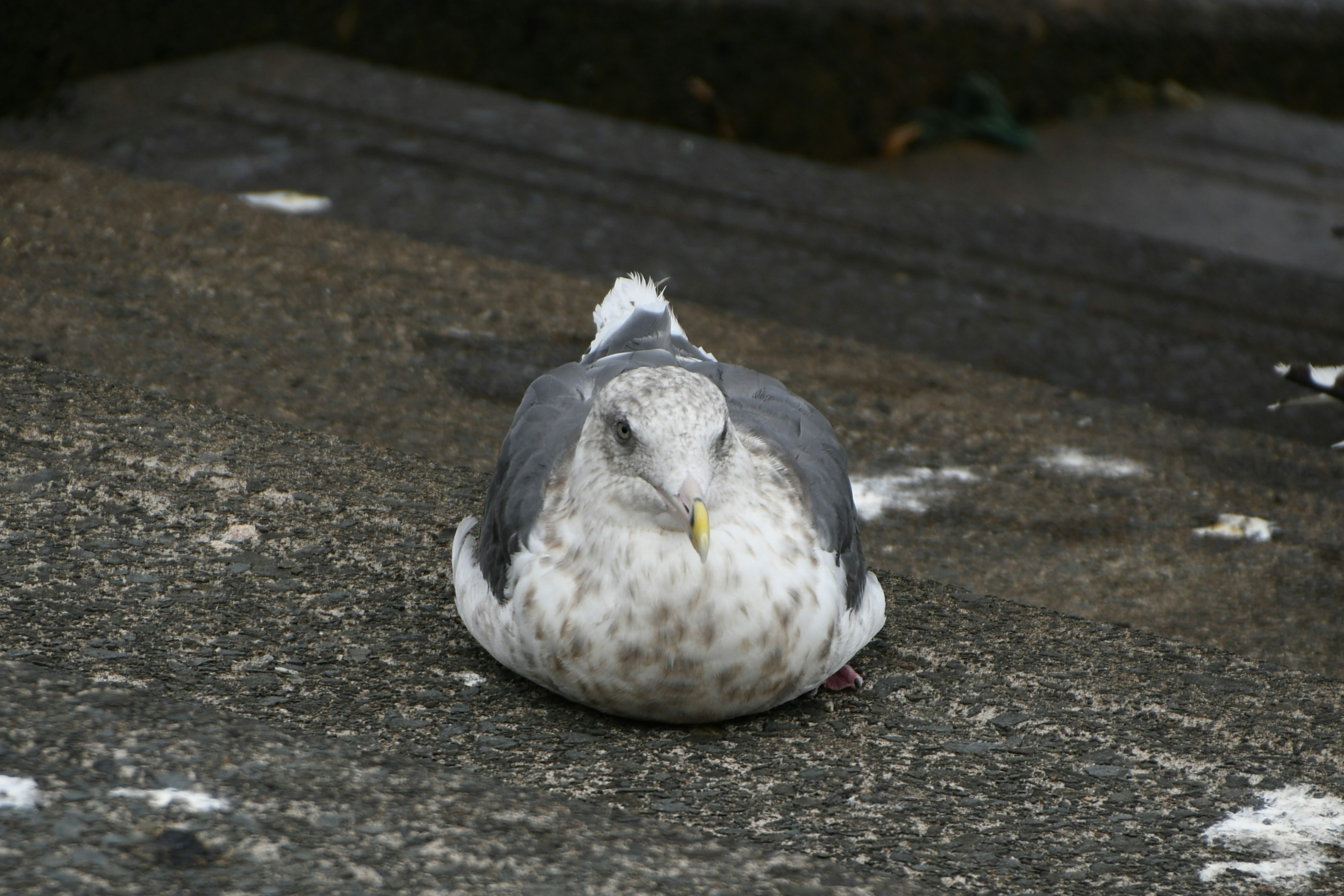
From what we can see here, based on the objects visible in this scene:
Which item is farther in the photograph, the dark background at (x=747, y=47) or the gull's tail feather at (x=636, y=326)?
the dark background at (x=747, y=47)

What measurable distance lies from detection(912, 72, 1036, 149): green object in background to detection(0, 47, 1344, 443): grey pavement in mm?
1785

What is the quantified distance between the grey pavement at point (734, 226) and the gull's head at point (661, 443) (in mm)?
2502

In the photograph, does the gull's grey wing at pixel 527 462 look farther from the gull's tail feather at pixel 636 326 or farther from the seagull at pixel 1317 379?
the seagull at pixel 1317 379

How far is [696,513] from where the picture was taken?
254 centimetres

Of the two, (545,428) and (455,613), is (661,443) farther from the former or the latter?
(455,613)

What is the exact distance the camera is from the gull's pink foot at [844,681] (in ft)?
9.99

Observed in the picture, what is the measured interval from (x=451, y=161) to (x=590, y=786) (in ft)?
12.8

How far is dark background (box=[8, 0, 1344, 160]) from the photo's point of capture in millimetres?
6270

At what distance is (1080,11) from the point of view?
8508 millimetres

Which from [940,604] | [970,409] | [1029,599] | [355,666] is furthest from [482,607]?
[970,409]

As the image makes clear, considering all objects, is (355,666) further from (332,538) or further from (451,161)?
(451,161)

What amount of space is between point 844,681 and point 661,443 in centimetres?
74

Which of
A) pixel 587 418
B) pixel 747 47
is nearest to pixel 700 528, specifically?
pixel 587 418

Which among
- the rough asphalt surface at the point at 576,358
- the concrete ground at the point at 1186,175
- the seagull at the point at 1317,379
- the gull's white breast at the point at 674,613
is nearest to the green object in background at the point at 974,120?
the concrete ground at the point at 1186,175
